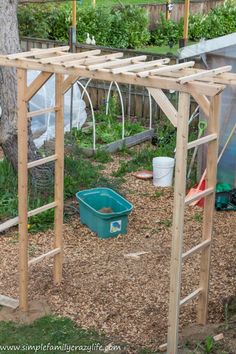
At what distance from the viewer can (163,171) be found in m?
9.48

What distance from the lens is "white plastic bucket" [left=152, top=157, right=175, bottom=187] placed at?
9.45 m

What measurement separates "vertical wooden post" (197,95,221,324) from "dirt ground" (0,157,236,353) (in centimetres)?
26

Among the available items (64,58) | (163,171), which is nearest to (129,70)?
(64,58)

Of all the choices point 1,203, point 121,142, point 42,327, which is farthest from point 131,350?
point 121,142

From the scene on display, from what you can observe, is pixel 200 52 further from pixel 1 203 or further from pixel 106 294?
pixel 106 294

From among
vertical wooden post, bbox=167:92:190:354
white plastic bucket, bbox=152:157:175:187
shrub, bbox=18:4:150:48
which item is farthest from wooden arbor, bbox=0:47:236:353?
shrub, bbox=18:4:150:48

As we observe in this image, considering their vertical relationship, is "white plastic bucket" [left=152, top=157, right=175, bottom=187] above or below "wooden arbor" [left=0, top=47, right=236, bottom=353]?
below

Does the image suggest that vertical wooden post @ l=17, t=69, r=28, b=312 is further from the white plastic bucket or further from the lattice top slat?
the white plastic bucket

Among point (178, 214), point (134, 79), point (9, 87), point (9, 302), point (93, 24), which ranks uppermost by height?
point (134, 79)

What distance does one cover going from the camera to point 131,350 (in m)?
5.73

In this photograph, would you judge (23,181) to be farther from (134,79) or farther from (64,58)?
(134,79)

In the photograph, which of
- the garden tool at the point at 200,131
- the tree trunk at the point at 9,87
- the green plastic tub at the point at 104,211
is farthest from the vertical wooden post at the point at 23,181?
the garden tool at the point at 200,131

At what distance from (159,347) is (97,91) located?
8046 mm

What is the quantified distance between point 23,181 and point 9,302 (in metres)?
1.18
